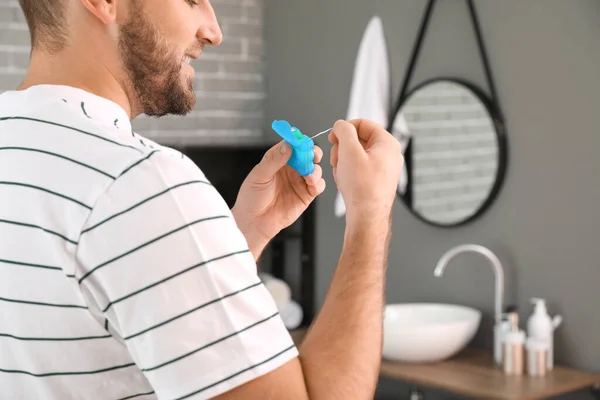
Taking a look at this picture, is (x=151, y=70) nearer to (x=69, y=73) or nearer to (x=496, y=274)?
(x=69, y=73)

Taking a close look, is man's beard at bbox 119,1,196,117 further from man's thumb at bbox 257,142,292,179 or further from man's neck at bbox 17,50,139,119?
man's thumb at bbox 257,142,292,179

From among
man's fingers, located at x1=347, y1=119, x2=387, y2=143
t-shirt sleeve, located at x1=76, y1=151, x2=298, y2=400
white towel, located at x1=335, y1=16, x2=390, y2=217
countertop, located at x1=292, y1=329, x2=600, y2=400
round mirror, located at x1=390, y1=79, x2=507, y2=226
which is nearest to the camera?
t-shirt sleeve, located at x1=76, y1=151, x2=298, y2=400

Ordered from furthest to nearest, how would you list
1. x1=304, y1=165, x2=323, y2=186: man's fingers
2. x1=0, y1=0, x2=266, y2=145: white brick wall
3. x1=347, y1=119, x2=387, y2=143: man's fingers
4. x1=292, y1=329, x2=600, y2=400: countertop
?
x1=0, y1=0, x2=266, y2=145: white brick wall, x1=292, y1=329, x2=600, y2=400: countertop, x1=304, y1=165, x2=323, y2=186: man's fingers, x1=347, y1=119, x2=387, y2=143: man's fingers

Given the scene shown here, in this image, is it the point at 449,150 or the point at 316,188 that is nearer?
the point at 316,188

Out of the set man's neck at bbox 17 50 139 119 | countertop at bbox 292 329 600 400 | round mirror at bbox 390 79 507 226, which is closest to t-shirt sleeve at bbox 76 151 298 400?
man's neck at bbox 17 50 139 119

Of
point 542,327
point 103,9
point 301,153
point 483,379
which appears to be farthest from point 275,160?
point 542,327

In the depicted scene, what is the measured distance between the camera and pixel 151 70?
43.2 inches

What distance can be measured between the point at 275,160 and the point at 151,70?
254mm

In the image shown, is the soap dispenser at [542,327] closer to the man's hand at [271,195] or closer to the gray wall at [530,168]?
the gray wall at [530,168]

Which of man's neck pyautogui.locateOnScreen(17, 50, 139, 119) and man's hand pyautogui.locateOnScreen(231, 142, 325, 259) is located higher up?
man's neck pyautogui.locateOnScreen(17, 50, 139, 119)

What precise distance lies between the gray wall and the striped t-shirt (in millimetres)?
2204

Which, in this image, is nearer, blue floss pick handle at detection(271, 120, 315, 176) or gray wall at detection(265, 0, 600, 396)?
blue floss pick handle at detection(271, 120, 315, 176)

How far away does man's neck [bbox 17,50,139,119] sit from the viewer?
1.02 m

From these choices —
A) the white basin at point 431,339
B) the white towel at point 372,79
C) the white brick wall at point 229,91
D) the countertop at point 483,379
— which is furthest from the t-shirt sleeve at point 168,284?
the white brick wall at point 229,91
